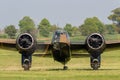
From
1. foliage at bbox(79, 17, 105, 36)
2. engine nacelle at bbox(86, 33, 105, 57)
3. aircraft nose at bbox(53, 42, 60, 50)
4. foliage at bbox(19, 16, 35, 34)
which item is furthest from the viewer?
foliage at bbox(19, 16, 35, 34)

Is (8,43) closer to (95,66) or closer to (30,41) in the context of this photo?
(30,41)

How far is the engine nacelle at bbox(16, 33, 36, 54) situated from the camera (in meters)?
38.2

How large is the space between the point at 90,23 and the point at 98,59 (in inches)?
4544

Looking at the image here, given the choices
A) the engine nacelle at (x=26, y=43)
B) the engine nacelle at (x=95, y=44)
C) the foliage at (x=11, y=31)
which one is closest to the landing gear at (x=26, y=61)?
the engine nacelle at (x=26, y=43)

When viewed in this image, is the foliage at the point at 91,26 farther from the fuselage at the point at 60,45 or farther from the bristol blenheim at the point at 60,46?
the fuselage at the point at 60,45

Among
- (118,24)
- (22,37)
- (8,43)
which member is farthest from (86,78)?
(118,24)

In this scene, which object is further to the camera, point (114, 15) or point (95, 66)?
point (114, 15)

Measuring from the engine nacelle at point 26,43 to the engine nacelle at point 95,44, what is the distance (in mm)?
4271

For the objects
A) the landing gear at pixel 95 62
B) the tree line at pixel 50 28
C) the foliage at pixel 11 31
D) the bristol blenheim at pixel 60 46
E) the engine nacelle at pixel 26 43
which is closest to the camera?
the bristol blenheim at pixel 60 46

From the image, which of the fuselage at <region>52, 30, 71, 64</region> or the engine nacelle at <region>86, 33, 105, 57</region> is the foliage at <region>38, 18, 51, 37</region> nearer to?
the engine nacelle at <region>86, 33, 105, 57</region>

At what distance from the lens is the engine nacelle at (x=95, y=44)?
38375 mm

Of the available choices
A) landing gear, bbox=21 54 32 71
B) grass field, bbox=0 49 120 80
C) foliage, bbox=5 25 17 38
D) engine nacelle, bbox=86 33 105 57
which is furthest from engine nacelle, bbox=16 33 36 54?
foliage, bbox=5 25 17 38

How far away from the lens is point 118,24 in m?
191

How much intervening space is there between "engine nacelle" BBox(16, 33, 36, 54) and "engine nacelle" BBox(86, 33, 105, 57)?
4271mm
